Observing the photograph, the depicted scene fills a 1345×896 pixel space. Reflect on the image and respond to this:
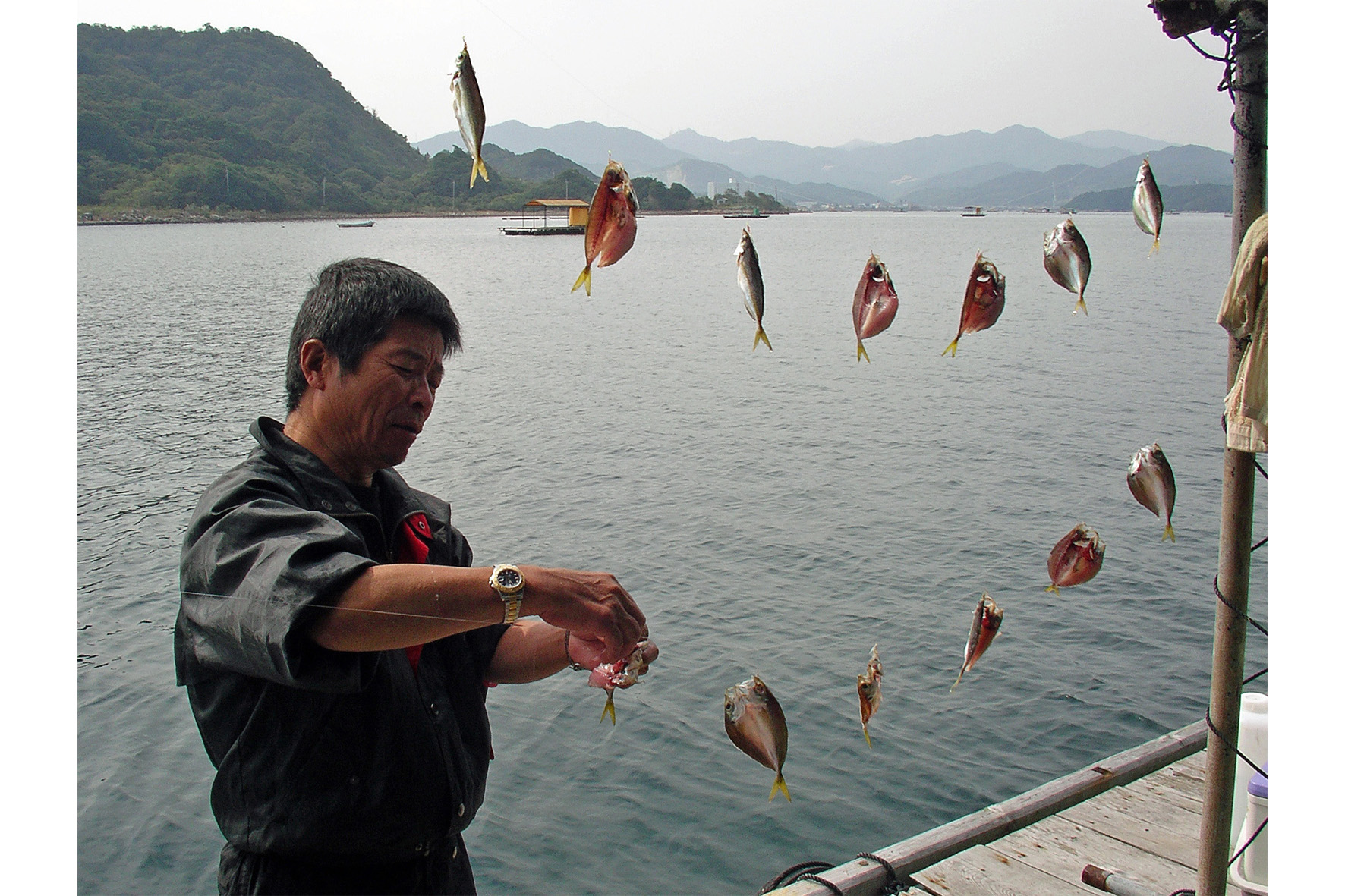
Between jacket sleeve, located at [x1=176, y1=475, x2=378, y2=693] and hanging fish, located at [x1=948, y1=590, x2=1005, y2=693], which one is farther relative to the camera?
hanging fish, located at [x1=948, y1=590, x2=1005, y2=693]

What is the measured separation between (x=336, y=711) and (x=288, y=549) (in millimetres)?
396

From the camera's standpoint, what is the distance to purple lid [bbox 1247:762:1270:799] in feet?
10.1

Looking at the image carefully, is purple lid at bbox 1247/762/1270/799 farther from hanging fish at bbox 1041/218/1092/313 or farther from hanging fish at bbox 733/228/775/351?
hanging fish at bbox 733/228/775/351

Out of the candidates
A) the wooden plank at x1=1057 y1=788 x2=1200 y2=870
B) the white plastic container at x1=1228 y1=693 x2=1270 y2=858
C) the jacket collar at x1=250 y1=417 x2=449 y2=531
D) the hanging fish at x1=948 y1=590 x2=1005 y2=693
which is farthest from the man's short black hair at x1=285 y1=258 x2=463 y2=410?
the wooden plank at x1=1057 y1=788 x2=1200 y2=870

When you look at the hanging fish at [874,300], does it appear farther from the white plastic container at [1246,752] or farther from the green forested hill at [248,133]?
the green forested hill at [248,133]

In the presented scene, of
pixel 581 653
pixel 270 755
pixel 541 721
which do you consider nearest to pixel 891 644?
pixel 541 721

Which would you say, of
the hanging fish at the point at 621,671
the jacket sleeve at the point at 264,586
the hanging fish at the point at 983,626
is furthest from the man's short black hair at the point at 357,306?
the hanging fish at the point at 983,626

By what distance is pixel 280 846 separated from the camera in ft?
5.35

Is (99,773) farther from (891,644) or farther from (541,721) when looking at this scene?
(891,644)

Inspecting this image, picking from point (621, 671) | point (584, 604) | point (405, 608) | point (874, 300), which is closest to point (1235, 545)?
point (874, 300)

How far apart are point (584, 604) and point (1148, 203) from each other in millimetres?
2496

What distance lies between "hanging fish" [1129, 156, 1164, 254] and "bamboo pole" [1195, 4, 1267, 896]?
343mm

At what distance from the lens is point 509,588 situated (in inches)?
55.9

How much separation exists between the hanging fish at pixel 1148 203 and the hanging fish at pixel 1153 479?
98 cm
